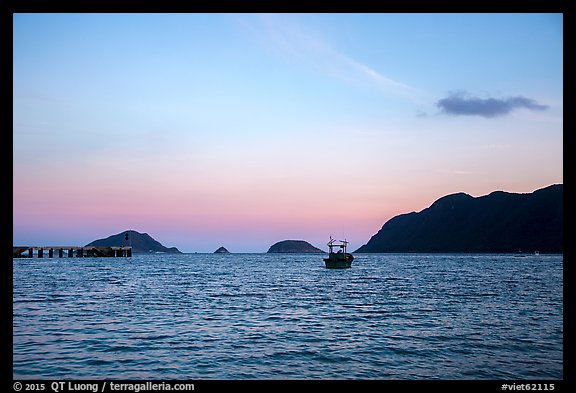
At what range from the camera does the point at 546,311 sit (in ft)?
113

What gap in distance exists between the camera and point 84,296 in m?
43.7

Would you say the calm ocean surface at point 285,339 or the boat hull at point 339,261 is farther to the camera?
the boat hull at point 339,261

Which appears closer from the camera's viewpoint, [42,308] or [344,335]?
[344,335]

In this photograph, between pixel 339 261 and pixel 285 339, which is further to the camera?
pixel 339 261

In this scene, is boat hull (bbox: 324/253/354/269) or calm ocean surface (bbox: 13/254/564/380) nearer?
calm ocean surface (bbox: 13/254/564/380)

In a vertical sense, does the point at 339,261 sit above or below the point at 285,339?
below

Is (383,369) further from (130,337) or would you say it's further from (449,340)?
(130,337)
